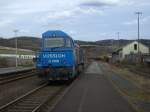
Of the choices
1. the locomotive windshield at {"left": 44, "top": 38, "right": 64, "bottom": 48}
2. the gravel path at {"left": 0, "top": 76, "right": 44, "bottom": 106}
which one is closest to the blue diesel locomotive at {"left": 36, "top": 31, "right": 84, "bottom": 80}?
the locomotive windshield at {"left": 44, "top": 38, "right": 64, "bottom": 48}

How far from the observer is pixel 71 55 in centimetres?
2658

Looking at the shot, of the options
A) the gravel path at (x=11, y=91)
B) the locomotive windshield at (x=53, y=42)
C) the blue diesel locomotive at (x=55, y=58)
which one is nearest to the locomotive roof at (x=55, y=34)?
the blue diesel locomotive at (x=55, y=58)

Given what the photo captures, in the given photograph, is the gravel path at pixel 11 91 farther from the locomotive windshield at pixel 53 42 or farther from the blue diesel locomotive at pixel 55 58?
the locomotive windshield at pixel 53 42

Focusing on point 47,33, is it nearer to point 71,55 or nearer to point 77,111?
point 71,55

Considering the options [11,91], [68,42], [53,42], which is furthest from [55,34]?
[11,91]

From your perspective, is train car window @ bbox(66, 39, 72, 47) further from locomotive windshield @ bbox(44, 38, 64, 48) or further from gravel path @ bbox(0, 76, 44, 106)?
gravel path @ bbox(0, 76, 44, 106)

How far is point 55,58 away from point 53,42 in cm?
164

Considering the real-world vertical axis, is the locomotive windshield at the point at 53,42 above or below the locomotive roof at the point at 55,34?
below

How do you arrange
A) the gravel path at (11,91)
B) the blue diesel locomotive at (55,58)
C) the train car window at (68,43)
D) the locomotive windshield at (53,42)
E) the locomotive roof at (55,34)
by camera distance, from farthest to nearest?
1. the locomotive roof at (55,34)
2. the train car window at (68,43)
3. the locomotive windshield at (53,42)
4. the blue diesel locomotive at (55,58)
5. the gravel path at (11,91)

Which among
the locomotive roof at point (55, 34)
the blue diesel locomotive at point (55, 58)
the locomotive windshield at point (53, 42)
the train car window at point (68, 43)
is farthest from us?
the locomotive roof at point (55, 34)

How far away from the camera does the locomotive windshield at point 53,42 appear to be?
27247 mm

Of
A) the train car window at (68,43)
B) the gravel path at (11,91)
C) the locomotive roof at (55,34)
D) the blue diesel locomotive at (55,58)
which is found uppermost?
the locomotive roof at (55,34)

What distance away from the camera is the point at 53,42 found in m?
27.5

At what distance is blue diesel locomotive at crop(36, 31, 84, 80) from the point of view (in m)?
25.9
